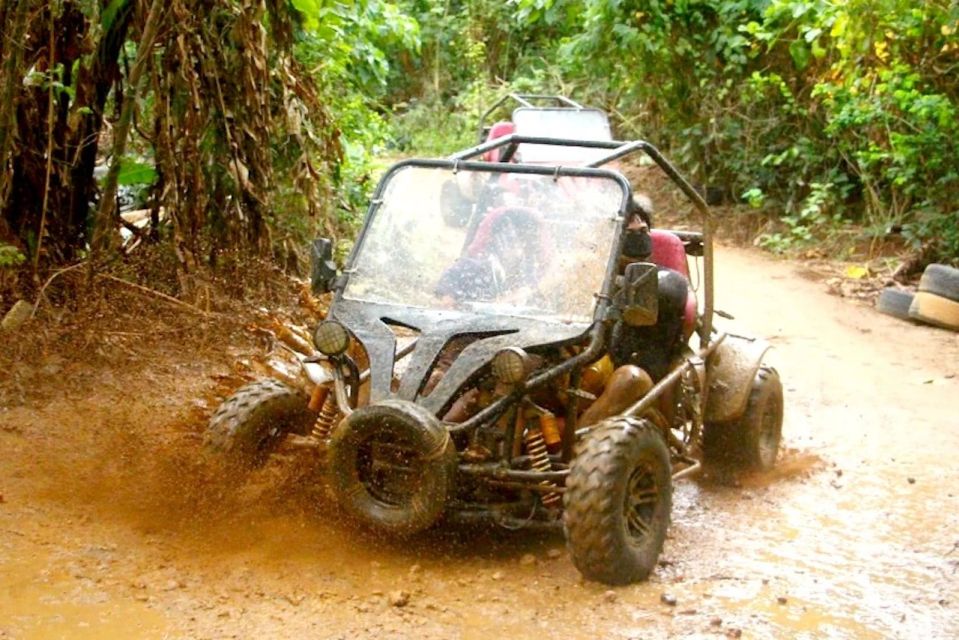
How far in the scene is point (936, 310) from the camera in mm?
10594

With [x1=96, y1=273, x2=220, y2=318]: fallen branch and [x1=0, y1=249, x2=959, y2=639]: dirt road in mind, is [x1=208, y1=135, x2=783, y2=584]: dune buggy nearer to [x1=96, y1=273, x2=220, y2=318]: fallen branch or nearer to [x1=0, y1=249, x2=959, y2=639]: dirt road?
[x1=0, y1=249, x2=959, y2=639]: dirt road

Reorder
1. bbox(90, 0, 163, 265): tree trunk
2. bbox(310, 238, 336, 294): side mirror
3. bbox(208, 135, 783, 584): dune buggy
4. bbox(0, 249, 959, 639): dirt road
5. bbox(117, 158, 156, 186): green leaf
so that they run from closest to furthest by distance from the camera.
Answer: bbox(0, 249, 959, 639): dirt road < bbox(208, 135, 783, 584): dune buggy < bbox(310, 238, 336, 294): side mirror < bbox(90, 0, 163, 265): tree trunk < bbox(117, 158, 156, 186): green leaf

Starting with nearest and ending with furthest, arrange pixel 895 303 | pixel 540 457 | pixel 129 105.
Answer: pixel 540 457, pixel 129 105, pixel 895 303

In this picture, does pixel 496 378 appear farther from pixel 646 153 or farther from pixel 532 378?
pixel 646 153

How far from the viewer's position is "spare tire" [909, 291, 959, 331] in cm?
1052

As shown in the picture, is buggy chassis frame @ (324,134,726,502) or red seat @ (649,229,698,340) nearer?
buggy chassis frame @ (324,134,726,502)

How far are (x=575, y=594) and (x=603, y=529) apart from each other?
269mm

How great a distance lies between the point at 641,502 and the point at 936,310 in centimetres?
678

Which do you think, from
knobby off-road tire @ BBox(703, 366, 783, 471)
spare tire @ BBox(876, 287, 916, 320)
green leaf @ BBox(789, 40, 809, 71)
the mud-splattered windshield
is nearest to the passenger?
the mud-splattered windshield

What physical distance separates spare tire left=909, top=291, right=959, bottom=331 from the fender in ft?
16.3

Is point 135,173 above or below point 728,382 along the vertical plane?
above

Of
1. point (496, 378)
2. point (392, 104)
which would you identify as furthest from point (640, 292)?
point (392, 104)

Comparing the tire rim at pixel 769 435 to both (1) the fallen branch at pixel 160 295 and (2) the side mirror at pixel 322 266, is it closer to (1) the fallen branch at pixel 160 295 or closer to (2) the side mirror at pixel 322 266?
(2) the side mirror at pixel 322 266

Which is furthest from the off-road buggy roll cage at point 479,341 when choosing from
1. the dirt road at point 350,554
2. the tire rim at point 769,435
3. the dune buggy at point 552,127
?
the dune buggy at point 552,127
